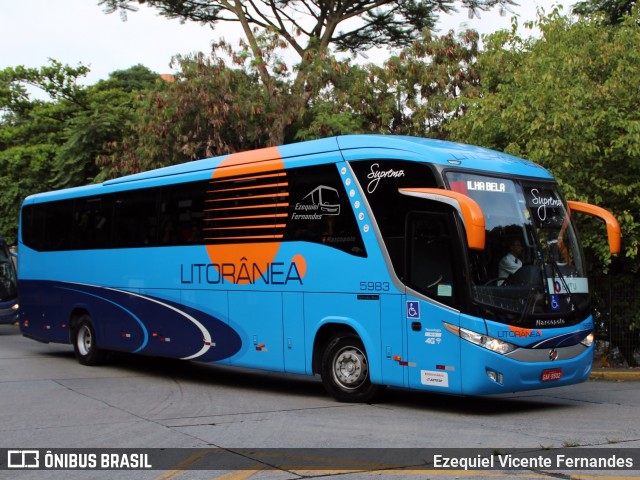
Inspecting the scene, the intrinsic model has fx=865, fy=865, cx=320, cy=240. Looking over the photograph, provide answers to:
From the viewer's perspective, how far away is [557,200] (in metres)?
11.3

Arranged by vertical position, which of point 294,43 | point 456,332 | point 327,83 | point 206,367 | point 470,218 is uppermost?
point 294,43

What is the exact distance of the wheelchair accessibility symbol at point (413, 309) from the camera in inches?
416

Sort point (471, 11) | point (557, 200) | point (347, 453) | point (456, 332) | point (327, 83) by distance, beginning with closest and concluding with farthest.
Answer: point (347, 453) → point (456, 332) → point (557, 200) → point (327, 83) → point (471, 11)

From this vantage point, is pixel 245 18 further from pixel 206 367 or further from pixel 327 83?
pixel 206 367

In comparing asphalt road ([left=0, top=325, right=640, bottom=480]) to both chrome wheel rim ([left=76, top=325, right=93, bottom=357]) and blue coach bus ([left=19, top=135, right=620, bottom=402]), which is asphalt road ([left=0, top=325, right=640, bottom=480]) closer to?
blue coach bus ([left=19, top=135, right=620, bottom=402])

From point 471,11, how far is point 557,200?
18.2 metres

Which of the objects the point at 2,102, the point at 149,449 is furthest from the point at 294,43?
the point at 149,449

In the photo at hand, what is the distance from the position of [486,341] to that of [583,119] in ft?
21.7

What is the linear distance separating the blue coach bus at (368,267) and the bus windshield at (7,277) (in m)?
13.0

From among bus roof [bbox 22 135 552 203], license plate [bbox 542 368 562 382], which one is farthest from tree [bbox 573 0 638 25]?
license plate [bbox 542 368 562 382]

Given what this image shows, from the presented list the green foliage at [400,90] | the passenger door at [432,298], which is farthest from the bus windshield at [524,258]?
the green foliage at [400,90]

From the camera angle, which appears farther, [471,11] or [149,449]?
[471,11]

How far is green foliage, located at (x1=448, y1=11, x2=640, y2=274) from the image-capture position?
1530 centimetres

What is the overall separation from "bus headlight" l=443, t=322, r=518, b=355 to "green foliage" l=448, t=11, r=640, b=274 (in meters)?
6.03
